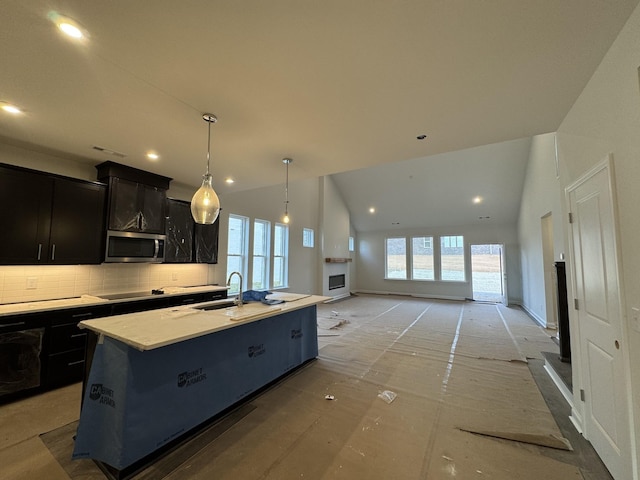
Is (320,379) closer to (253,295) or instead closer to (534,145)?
(253,295)

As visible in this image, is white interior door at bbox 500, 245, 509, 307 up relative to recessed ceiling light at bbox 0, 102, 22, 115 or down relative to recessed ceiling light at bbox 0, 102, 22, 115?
down

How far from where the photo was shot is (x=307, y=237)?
26.5ft

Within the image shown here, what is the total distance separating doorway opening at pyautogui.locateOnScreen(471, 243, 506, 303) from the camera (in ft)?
28.7

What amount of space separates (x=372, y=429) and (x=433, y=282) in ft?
27.1

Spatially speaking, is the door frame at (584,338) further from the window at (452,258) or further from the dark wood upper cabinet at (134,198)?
the window at (452,258)

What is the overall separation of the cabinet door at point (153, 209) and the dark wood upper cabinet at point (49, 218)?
473 mm

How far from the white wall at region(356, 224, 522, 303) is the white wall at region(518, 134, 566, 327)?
2.53 ft

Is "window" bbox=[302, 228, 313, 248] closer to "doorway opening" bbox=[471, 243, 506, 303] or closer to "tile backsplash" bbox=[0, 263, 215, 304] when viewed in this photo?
"tile backsplash" bbox=[0, 263, 215, 304]

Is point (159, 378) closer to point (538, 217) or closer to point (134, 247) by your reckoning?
point (134, 247)

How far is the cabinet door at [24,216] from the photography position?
2.71 meters

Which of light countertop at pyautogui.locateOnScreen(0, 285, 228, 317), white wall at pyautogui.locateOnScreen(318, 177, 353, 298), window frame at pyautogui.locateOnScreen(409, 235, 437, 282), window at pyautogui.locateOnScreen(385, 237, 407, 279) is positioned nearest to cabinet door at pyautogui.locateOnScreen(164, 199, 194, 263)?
light countertop at pyautogui.locateOnScreen(0, 285, 228, 317)

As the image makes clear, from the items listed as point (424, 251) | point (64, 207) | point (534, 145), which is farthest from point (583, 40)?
point (424, 251)

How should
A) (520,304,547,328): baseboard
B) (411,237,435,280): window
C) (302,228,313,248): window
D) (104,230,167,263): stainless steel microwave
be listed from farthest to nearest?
(411,237,435,280): window → (302,228,313,248): window → (520,304,547,328): baseboard → (104,230,167,263): stainless steel microwave

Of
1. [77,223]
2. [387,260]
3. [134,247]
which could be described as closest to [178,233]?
[134,247]
